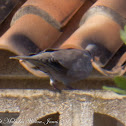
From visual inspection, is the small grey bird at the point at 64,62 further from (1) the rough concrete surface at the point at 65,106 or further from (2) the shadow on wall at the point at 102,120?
(2) the shadow on wall at the point at 102,120

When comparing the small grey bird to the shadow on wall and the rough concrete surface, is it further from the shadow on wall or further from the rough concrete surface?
the shadow on wall

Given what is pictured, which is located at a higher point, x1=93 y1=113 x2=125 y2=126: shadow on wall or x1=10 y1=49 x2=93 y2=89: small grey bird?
x1=10 y1=49 x2=93 y2=89: small grey bird

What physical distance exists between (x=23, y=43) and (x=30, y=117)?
364 millimetres

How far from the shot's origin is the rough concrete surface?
0.99 m

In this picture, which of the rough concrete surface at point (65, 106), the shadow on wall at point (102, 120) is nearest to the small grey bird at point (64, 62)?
the rough concrete surface at point (65, 106)

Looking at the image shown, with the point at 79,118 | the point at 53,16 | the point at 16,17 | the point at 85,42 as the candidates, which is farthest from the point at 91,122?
the point at 16,17

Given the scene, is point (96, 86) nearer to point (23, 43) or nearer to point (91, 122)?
point (91, 122)

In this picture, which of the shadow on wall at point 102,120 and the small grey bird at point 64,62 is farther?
the shadow on wall at point 102,120

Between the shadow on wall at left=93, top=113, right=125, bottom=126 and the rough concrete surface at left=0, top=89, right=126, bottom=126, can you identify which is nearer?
the rough concrete surface at left=0, top=89, right=126, bottom=126

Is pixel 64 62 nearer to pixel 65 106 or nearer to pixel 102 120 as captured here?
pixel 65 106

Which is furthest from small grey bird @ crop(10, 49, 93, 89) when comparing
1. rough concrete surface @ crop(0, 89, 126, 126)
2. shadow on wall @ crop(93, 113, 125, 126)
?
shadow on wall @ crop(93, 113, 125, 126)

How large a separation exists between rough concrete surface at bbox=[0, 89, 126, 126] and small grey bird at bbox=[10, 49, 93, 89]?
0.09 meters

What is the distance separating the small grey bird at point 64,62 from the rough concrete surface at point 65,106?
88mm

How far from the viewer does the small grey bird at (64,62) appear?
3.35 ft
